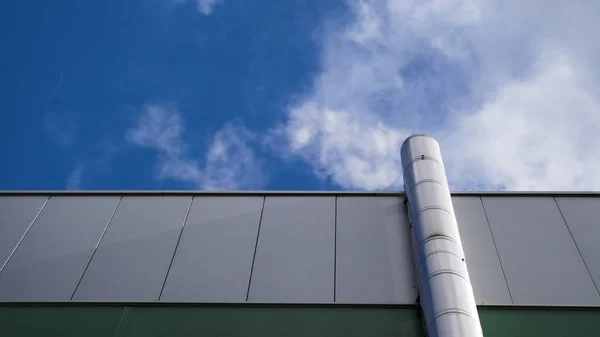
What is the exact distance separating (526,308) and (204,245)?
6.97 metres

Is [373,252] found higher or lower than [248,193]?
lower

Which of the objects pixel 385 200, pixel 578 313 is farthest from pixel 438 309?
pixel 385 200

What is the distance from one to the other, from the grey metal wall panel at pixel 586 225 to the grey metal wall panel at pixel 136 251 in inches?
357

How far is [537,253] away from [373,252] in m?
3.50

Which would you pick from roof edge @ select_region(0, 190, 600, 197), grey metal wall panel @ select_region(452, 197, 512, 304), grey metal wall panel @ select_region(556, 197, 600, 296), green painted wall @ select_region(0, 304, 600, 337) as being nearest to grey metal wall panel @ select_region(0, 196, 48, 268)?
roof edge @ select_region(0, 190, 600, 197)

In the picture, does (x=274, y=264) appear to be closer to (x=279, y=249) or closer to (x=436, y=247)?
(x=279, y=249)

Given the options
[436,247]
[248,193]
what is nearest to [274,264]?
[248,193]

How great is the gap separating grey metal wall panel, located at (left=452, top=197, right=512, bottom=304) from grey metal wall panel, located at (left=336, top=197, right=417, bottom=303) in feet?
4.05

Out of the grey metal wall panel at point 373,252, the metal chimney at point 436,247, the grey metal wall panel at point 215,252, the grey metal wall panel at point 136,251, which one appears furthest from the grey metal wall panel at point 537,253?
the grey metal wall panel at point 136,251

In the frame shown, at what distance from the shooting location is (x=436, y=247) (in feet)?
33.0

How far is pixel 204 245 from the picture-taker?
12.0 meters

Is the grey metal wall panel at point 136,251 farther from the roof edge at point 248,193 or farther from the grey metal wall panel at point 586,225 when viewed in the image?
the grey metal wall panel at point 586,225

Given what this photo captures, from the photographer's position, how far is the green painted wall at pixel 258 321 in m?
9.90

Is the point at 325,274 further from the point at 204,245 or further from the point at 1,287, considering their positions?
the point at 1,287
